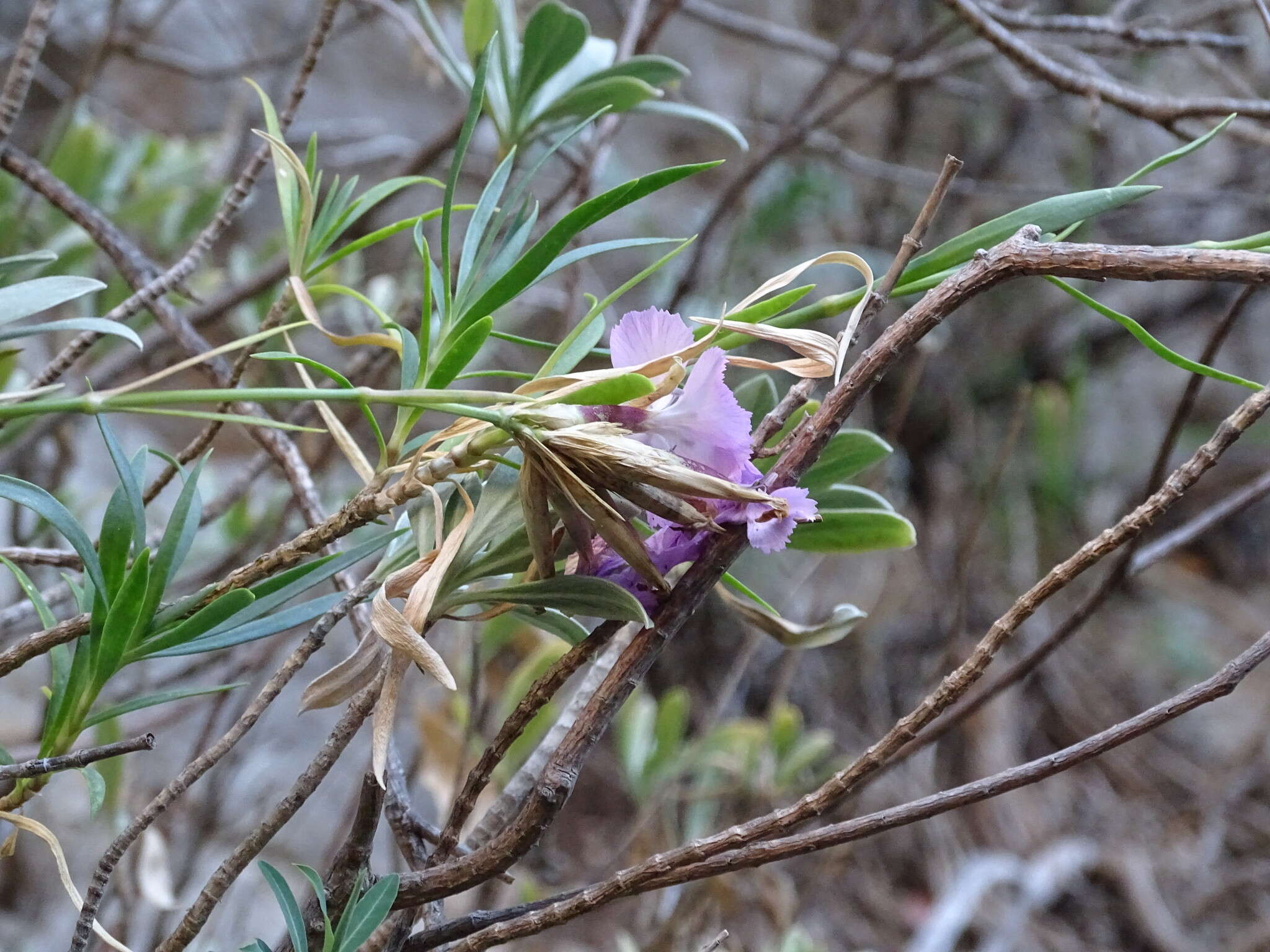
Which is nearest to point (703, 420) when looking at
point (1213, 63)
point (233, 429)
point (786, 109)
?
point (1213, 63)

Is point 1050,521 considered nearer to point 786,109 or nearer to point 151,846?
point 786,109

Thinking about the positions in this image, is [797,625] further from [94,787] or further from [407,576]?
[94,787]

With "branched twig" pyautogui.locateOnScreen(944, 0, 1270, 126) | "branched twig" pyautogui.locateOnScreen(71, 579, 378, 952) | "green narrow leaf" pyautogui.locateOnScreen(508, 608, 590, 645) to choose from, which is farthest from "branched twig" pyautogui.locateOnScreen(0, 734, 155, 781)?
"branched twig" pyautogui.locateOnScreen(944, 0, 1270, 126)

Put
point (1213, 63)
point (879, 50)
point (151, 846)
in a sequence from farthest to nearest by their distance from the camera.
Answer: point (879, 50)
point (1213, 63)
point (151, 846)

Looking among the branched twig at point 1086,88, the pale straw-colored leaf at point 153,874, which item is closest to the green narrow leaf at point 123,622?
the pale straw-colored leaf at point 153,874

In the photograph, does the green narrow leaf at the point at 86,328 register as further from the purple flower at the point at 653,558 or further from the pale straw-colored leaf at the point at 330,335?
the purple flower at the point at 653,558

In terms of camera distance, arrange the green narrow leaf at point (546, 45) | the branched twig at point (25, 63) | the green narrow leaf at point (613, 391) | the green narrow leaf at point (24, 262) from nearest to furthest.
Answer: the green narrow leaf at point (613, 391) < the green narrow leaf at point (24, 262) < the branched twig at point (25, 63) < the green narrow leaf at point (546, 45)
